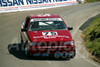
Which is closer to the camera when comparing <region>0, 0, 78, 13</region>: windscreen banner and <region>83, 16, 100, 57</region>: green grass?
<region>83, 16, 100, 57</region>: green grass

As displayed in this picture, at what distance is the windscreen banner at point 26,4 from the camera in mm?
24281

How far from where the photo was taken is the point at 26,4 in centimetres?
2530

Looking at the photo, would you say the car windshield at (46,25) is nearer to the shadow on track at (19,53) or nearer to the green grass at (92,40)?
the shadow on track at (19,53)

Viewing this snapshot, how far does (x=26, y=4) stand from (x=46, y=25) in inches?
576

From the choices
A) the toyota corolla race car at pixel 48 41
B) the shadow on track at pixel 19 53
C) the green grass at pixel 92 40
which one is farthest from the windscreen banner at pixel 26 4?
the toyota corolla race car at pixel 48 41

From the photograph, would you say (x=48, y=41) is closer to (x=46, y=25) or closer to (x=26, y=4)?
(x=46, y=25)

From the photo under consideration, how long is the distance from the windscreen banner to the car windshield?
13601 mm

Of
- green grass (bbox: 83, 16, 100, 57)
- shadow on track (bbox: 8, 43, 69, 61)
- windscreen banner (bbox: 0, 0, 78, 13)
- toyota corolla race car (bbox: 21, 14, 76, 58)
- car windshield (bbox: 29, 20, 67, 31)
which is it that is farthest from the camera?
windscreen banner (bbox: 0, 0, 78, 13)

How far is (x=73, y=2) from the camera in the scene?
2838cm

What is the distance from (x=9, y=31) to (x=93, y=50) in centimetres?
665

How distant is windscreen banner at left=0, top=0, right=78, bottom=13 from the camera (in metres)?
24.3

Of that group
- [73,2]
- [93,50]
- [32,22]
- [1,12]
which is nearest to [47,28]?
[32,22]

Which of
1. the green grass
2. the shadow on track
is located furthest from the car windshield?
the green grass

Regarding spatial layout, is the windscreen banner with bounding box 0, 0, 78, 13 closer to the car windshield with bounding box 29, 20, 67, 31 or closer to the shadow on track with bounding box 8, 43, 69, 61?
the shadow on track with bounding box 8, 43, 69, 61
